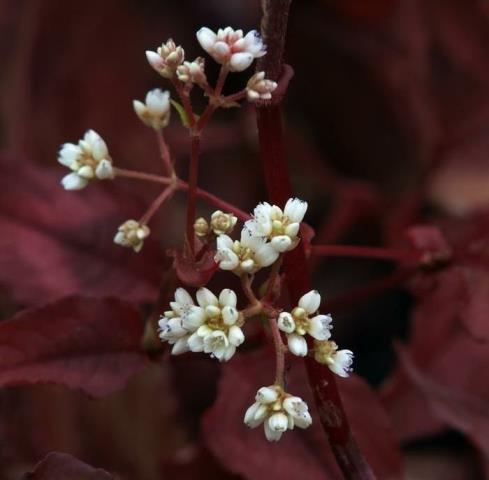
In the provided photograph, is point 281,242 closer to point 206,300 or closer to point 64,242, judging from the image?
Answer: point 206,300

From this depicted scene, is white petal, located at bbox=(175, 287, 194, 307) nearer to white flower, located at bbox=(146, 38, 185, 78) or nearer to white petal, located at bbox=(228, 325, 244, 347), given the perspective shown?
white petal, located at bbox=(228, 325, 244, 347)

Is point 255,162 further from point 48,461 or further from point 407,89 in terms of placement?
point 48,461

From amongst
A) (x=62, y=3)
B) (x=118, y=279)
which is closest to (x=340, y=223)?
(x=118, y=279)

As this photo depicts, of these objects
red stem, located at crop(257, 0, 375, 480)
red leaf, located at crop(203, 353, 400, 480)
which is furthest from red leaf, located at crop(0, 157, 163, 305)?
red stem, located at crop(257, 0, 375, 480)

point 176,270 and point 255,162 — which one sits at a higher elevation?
point 176,270

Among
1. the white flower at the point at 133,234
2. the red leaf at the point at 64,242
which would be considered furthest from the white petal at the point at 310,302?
the red leaf at the point at 64,242

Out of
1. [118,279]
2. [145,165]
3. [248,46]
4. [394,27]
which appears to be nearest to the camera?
[248,46]

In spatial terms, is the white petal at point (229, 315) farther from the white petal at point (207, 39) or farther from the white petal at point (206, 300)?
the white petal at point (207, 39)
